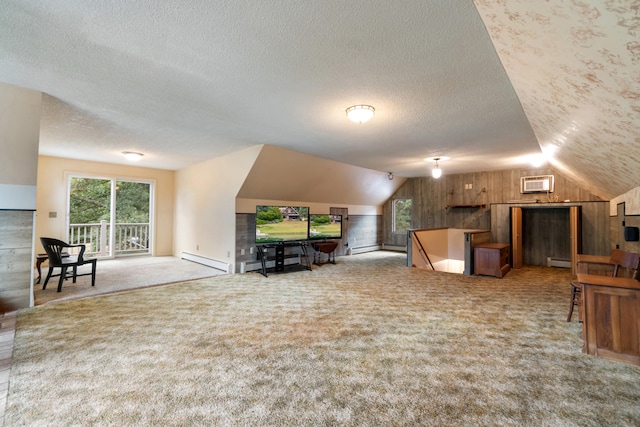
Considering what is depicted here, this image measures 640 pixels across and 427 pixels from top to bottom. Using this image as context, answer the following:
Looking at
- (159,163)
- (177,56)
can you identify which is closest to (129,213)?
(159,163)

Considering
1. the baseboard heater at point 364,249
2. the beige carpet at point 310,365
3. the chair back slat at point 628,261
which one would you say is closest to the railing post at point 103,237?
the beige carpet at point 310,365

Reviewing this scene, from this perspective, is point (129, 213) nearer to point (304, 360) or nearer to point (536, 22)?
point (304, 360)

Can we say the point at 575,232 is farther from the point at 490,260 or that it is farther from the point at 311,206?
the point at 311,206

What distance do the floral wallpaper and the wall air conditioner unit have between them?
157 inches

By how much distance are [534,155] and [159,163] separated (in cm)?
807

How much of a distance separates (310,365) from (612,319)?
104 inches

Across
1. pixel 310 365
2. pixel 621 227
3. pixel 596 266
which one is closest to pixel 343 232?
pixel 596 266

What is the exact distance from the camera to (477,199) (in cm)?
733

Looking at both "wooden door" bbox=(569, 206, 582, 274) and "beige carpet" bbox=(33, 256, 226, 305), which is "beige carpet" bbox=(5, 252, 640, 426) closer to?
"beige carpet" bbox=(33, 256, 226, 305)

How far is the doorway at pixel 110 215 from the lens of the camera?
255 inches

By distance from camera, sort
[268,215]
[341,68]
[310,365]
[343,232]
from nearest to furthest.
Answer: [310,365]
[341,68]
[268,215]
[343,232]

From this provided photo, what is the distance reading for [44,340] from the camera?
2541 millimetres

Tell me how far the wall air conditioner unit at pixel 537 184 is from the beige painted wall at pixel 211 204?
614 centimetres

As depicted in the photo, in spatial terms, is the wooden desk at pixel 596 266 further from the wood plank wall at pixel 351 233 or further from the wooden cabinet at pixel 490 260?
the wood plank wall at pixel 351 233
